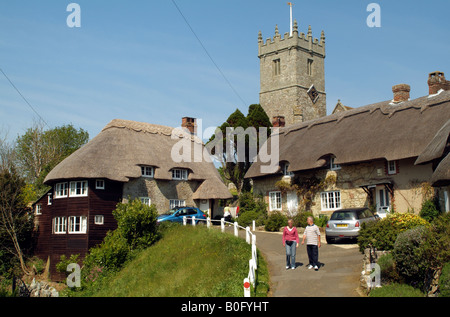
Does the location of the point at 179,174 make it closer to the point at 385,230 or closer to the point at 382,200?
the point at 382,200

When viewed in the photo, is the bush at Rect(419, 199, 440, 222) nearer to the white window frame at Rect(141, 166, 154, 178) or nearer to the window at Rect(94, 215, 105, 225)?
the white window frame at Rect(141, 166, 154, 178)

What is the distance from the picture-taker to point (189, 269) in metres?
19.3

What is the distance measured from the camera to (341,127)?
32.1 meters

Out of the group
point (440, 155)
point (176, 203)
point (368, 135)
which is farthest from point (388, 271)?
point (176, 203)

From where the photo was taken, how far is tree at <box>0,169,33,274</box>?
1378 inches

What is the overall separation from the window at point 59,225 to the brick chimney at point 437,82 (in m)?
25.4

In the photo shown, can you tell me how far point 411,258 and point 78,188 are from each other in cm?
2312

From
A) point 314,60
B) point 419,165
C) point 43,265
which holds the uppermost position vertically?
point 314,60
